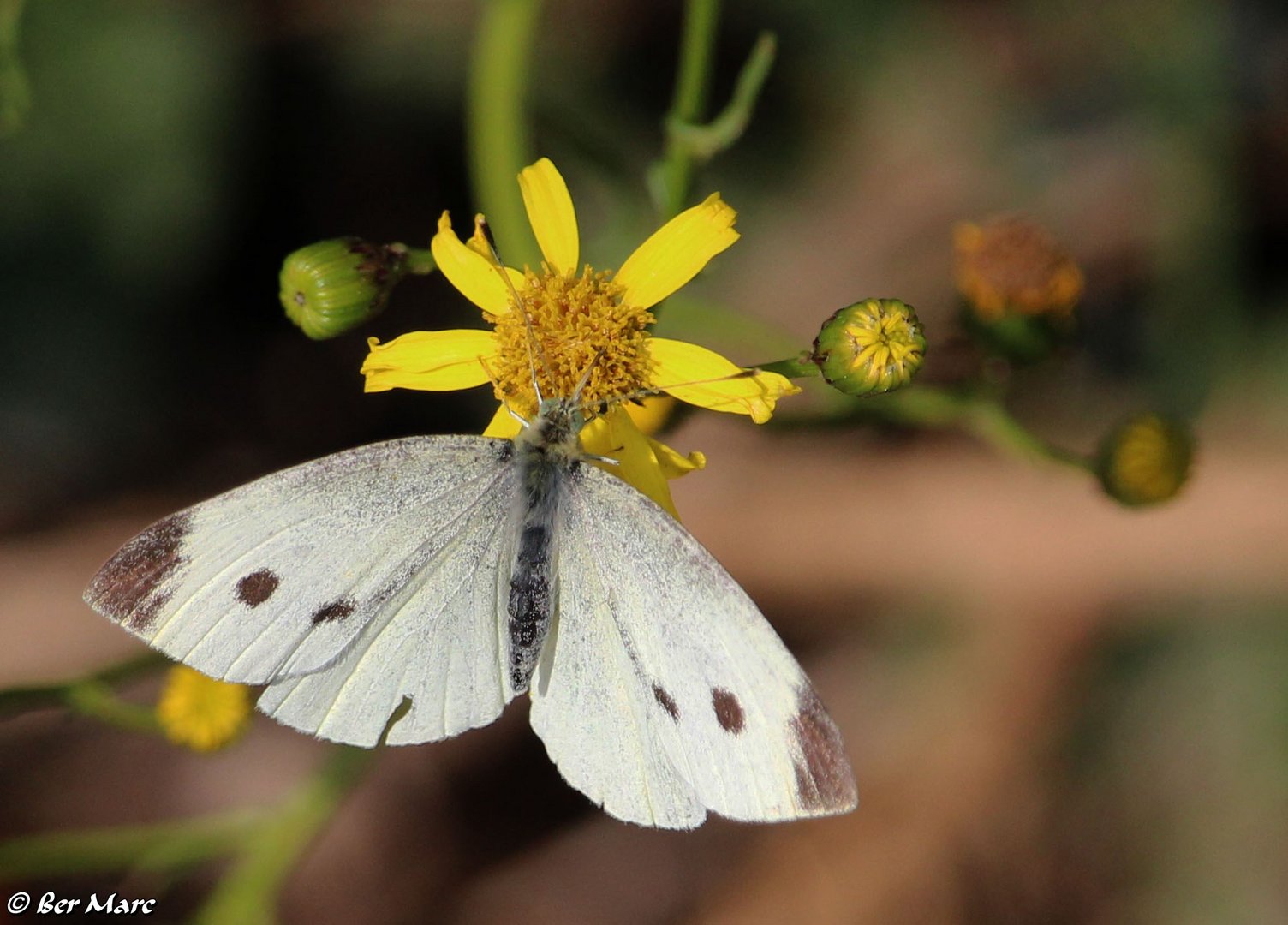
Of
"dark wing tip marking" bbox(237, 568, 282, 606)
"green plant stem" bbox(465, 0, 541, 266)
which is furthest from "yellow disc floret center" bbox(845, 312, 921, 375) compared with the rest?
"dark wing tip marking" bbox(237, 568, 282, 606)

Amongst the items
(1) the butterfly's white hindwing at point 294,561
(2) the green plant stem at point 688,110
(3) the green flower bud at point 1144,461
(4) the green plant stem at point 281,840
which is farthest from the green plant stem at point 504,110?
(3) the green flower bud at point 1144,461

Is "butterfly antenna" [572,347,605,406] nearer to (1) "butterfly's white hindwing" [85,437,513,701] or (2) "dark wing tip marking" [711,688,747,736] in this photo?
(1) "butterfly's white hindwing" [85,437,513,701]

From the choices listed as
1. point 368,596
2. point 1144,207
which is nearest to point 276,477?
point 368,596

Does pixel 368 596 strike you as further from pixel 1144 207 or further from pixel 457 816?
pixel 1144 207

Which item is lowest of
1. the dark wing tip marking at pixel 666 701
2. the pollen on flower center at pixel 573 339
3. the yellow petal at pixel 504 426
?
the dark wing tip marking at pixel 666 701

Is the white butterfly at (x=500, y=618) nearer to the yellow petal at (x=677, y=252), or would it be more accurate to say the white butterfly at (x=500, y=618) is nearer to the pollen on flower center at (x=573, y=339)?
the pollen on flower center at (x=573, y=339)

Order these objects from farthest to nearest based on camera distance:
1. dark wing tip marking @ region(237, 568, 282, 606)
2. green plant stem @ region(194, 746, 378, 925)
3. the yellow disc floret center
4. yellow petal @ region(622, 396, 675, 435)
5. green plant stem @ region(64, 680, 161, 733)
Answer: green plant stem @ region(194, 746, 378, 925) < green plant stem @ region(64, 680, 161, 733) < yellow petal @ region(622, 396, 675, 435) < the yellow disc floret center < dark wing tip marking @ region(237, 568, 282, 606)
